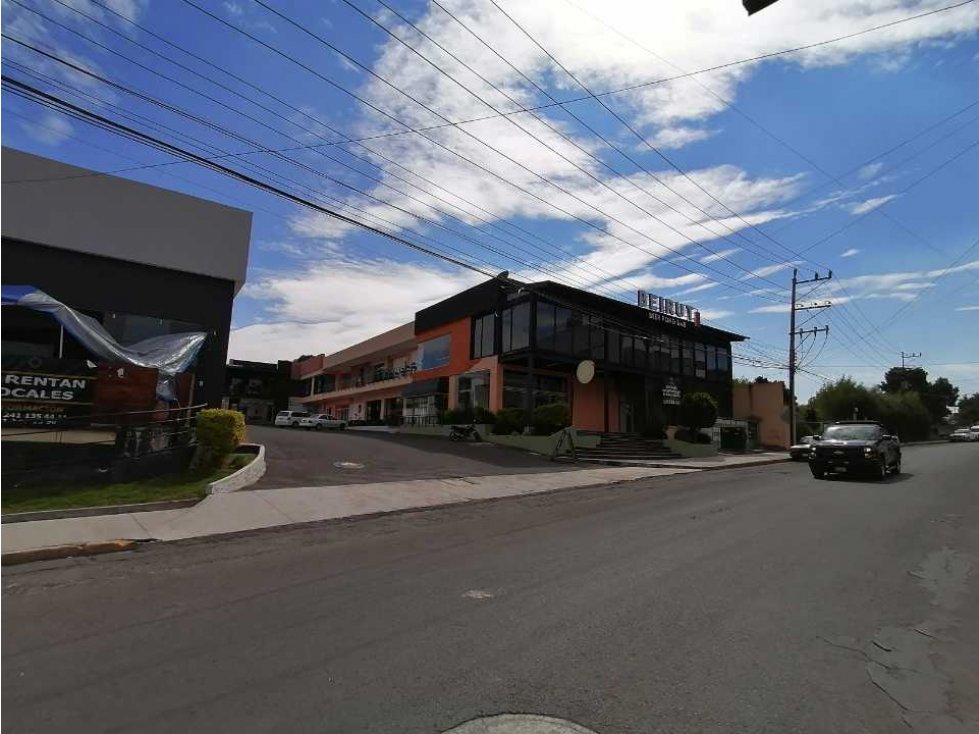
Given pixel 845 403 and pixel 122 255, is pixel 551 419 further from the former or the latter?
pixel 845 403

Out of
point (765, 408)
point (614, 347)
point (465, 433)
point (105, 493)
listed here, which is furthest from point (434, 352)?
point (105, 493)

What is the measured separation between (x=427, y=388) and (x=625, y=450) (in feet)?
42.2

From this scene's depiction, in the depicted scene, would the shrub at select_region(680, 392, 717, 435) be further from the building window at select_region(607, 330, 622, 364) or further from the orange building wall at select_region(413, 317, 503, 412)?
the orange building wall at select_region(413, 317, 503, 412)

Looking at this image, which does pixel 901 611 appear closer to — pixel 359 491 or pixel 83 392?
pixel 359 491

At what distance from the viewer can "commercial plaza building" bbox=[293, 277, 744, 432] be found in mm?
30031

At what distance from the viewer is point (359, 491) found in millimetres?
Answer: 13023

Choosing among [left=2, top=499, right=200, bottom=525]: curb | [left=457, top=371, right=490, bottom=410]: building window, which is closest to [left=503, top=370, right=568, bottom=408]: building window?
[left=457, top=371, right=490, bottom=410]: building window

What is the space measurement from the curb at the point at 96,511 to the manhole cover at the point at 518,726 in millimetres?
8144

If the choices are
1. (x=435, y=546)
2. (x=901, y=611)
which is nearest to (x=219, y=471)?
(x=435, y=546)

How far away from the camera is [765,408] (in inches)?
1676

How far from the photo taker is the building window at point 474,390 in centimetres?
3178

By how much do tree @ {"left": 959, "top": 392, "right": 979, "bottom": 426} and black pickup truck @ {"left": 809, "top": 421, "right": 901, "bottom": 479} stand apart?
118 meters

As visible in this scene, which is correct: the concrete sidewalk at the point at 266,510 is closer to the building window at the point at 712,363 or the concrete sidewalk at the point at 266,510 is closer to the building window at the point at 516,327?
the building window at the point at 516,327

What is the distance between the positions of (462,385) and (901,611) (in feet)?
95.2
